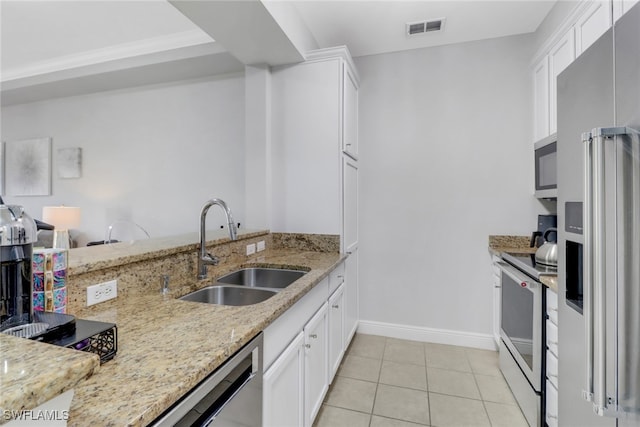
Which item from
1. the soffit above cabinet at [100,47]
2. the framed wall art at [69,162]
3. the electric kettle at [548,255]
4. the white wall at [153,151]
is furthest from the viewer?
the framed wall art at [69,162]

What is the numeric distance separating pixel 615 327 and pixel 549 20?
8.48 feet

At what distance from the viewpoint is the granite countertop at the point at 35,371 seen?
0.39 m

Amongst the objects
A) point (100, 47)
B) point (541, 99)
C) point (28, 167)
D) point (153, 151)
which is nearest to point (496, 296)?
point (541, 99)

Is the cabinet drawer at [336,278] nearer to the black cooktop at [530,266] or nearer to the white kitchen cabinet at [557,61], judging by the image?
the black cooktop at [530,266]

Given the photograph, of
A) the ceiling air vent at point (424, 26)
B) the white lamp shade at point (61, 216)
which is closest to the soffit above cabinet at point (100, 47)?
the white lamp shade at point (61, 216)

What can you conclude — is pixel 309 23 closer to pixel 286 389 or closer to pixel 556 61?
pixel 556 61

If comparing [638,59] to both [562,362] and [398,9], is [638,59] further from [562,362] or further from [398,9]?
[398,9]

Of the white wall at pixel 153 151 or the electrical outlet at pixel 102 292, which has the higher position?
→ the white wall at pixel 153 151

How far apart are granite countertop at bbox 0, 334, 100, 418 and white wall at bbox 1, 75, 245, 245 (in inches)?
111

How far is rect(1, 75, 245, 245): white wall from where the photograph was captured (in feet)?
10.9

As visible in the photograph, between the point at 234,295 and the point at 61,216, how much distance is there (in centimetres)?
310

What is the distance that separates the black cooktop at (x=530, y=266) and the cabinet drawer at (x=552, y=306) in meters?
0.11

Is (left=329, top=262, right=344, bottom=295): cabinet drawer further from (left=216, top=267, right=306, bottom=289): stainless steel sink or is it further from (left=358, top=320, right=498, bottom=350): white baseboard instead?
(left=358, top=320, right=498, bottom=350): white baseboard

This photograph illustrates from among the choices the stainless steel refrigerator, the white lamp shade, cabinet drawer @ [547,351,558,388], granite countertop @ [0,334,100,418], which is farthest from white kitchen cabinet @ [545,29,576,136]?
the white lamp shade
